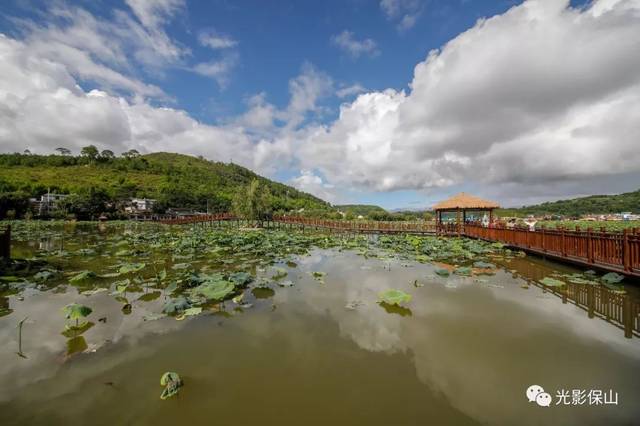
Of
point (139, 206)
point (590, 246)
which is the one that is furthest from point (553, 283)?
point (139, 206)

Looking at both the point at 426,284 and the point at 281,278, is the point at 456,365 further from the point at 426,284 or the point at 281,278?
the point at 281,278

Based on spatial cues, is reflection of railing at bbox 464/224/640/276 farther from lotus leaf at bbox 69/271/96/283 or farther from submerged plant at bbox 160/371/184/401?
lotus leaf at bbox 69/271/96/283

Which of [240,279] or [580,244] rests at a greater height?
[580,244]

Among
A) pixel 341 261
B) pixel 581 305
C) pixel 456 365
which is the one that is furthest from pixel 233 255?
pixel 581 305

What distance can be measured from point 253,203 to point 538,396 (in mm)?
34828

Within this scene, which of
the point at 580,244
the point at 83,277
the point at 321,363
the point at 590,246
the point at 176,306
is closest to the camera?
the point at 321,363

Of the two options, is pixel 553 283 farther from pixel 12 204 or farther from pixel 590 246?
pixel 12 204

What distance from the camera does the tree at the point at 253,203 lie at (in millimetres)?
35812

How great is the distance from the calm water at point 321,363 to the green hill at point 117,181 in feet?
169

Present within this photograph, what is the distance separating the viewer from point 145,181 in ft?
293

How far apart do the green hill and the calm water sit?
51413 mm

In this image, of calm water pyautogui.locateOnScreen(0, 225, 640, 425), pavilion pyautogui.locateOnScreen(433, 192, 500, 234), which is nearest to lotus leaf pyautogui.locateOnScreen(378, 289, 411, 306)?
calm water pyautogui.locateOnScreen(0, 225, 640, 425)

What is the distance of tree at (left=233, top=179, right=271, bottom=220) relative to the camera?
35.8 metres

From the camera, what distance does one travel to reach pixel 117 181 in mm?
82000
